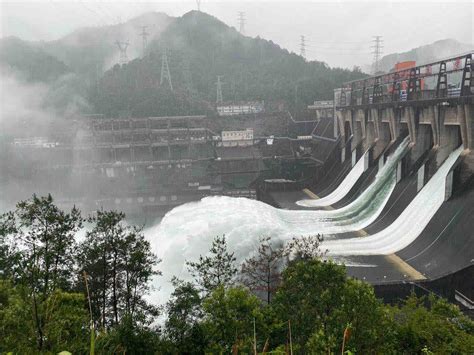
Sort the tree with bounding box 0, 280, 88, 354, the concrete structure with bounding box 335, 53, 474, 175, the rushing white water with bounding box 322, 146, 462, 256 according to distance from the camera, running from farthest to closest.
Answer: the concrete structure with bounding box 335, 53, 474, 175 < the rushing white water with bounding box 322, 146, 462, 256 < the tree with bounding box 0, 280, 88, 354

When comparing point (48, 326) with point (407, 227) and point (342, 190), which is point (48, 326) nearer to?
point (407, 227)

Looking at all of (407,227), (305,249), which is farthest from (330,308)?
(407,227)

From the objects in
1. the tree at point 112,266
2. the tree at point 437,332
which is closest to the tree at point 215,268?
the tree at point 112,266

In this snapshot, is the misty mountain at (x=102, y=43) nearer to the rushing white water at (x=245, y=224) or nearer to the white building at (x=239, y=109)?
the white building at (x=239, y=109)

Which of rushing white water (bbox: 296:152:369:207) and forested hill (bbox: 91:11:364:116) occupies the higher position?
forested hill (bbox: 91:11:364:116)

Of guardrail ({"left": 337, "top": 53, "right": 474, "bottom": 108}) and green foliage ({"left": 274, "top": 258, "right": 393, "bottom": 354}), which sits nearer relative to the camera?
green foliage ({"left": 274, "top": 258, "right": 393, "bottom": 354})

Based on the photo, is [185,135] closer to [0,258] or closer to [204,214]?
[204,214]

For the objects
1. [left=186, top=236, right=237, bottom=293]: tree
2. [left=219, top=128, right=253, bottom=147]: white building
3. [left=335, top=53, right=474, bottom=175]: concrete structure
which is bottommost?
[left=186, top=236, right=237, bottom=293]: tree

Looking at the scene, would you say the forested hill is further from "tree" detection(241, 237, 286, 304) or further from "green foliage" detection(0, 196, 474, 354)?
"green foliage" detection(0, 196, 474, 354)

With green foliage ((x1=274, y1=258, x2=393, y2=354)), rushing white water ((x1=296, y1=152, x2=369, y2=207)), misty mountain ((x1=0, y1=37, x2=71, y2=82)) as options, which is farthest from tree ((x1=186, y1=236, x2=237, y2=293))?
misty mountain ((x1=0, y1=37, x2=71, y2=82))
